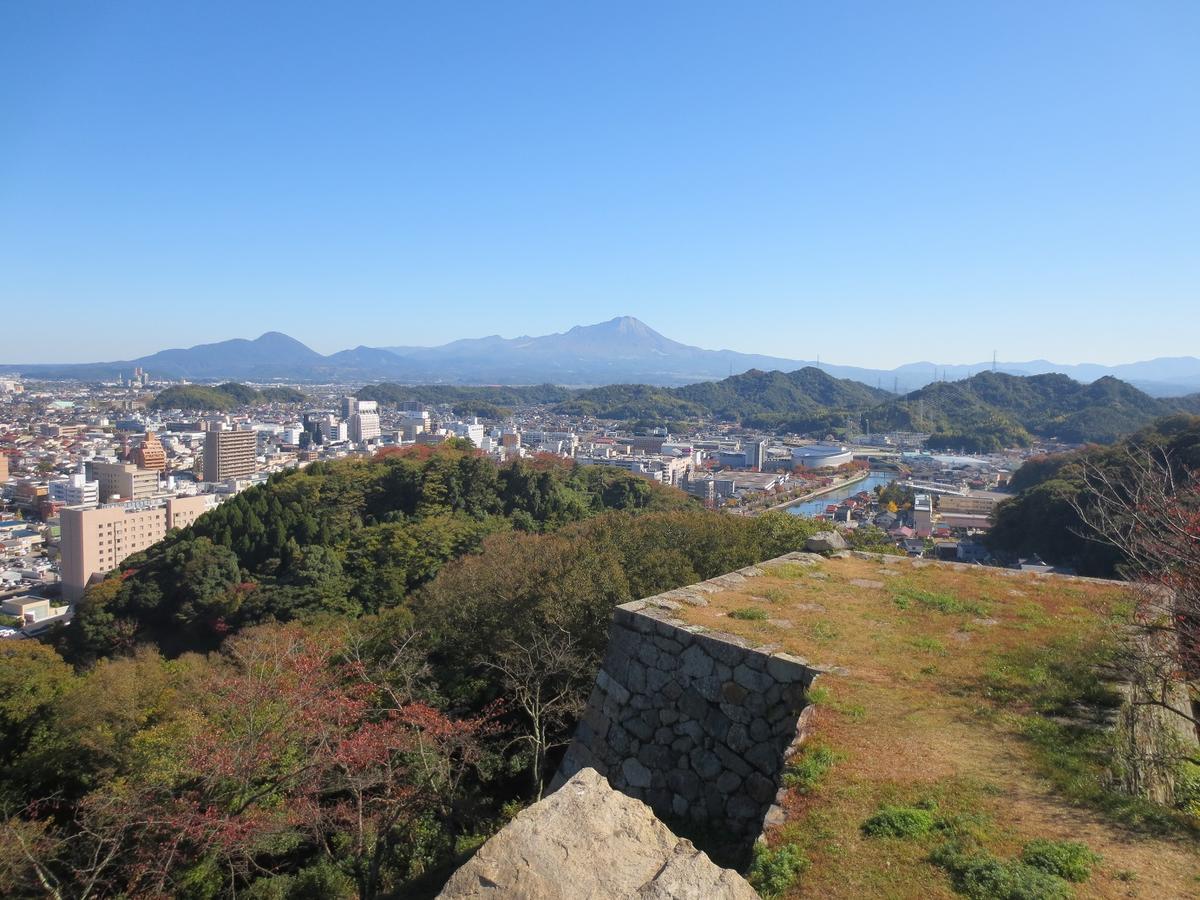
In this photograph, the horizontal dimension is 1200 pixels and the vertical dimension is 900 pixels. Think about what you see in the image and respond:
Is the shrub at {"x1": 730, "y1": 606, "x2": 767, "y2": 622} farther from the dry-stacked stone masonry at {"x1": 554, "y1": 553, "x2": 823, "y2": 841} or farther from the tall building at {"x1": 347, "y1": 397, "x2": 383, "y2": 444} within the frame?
the tall building at {"x1": 347, "y1": 397, "x2": 383, "y2": 444}

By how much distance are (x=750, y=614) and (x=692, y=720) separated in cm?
76

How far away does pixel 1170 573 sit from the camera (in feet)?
10.3

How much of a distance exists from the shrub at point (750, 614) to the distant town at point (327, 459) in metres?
8.48

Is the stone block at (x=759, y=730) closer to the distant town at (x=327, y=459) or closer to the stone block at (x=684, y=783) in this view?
the stone block at (x=684, y=783)

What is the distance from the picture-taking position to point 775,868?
243 centimetres

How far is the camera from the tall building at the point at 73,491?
3844cm

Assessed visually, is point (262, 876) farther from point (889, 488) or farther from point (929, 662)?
point (889, 488)

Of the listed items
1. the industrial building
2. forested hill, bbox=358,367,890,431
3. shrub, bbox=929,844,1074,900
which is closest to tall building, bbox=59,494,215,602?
shrub, bbox=929,844,1074,900

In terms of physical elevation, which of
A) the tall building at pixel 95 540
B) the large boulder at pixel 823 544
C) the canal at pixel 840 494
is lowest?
the tall building at pixel 95 540

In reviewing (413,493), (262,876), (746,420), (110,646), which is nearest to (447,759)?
(262,876)

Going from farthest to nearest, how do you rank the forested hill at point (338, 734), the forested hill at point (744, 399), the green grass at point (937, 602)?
the forested hill at point (744, 399) < the green grass at point (937, 602) < the forested hill at point (338, 734)

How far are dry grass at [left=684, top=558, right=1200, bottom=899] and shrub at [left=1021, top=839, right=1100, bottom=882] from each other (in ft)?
0.11

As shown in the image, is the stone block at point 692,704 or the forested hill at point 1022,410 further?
the forested hill at point 1022,410

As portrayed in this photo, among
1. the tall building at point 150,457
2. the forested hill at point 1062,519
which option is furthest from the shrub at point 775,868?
the tall building at point 150,457
